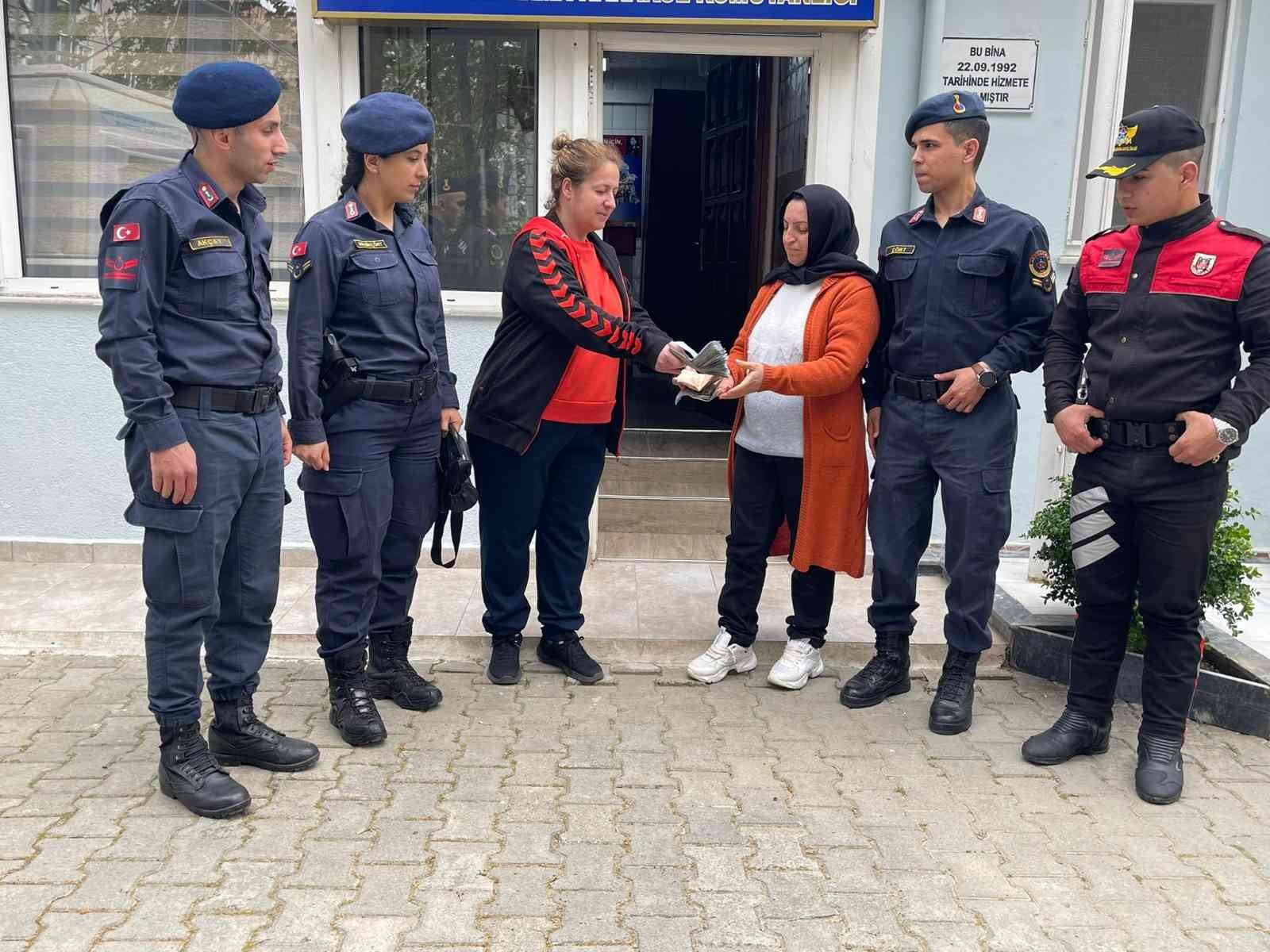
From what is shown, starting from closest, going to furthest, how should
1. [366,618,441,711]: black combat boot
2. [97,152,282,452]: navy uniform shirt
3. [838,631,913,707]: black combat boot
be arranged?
[97,152,282,452]: navy uniform shirt < [366,618,441,711]: black combat boot < [838,631,913,707]: black combat boot

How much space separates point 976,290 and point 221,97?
238cm

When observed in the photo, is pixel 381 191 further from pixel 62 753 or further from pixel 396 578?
pixel 62 753

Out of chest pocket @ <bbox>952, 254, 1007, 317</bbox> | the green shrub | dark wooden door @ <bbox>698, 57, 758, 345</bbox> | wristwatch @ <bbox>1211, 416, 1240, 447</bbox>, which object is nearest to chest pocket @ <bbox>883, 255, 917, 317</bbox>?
chest pocket @ <bbox>952, 254, 1007, 317</bbox>

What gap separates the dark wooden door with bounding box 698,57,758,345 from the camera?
7496 mm

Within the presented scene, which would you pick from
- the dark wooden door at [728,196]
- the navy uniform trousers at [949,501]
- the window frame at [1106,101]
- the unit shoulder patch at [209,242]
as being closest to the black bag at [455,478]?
the unit shoulder patch at [209,242]

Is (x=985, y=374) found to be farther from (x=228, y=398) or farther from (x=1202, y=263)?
(x=228, y=398)

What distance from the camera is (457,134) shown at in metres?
5.31

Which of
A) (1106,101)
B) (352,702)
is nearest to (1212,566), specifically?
(1106,101)

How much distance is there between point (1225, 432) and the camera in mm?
3207

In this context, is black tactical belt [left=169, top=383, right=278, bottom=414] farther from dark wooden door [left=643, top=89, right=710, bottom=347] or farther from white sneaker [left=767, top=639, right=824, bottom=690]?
dark wooden door [left=643, top=89, right=710, bottom=347]

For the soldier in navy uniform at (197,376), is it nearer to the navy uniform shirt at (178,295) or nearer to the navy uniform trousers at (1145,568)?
the navy uniform shirt at (178,295)

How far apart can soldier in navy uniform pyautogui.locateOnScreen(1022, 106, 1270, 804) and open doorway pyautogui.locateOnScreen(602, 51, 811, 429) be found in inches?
95.1

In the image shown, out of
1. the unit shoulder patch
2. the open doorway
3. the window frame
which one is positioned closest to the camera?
the unit shoulder patch

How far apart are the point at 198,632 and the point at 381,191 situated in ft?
4.77
